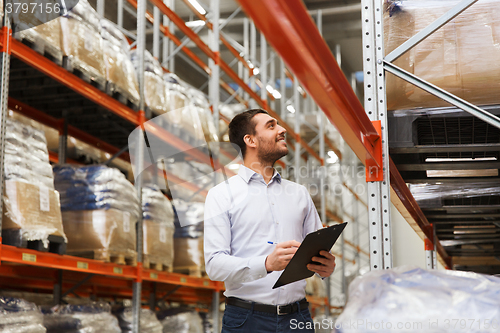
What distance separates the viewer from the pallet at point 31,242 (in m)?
3.39

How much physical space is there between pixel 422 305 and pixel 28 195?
2.92m

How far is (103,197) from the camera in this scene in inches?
171

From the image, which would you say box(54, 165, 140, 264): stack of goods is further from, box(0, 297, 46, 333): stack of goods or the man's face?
the man's face

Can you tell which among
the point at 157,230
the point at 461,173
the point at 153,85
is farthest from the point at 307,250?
the point at 153,85

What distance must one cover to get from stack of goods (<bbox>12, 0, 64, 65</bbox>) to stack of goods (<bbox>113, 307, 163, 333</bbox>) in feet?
7.85

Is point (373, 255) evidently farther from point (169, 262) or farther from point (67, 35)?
point (169, 262)

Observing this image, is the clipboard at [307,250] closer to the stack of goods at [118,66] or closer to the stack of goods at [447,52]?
the stack of goods at [447,52]

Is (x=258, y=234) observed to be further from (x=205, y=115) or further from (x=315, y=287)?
(x=315, y=287)

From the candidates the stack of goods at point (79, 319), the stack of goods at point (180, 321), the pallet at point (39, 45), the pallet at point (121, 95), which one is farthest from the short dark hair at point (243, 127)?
the stack of goods at point (180, 321)

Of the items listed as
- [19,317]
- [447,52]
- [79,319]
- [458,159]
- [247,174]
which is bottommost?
[79,319]

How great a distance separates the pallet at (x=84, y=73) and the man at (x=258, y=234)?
1884mm

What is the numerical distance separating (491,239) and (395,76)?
13.1 ft

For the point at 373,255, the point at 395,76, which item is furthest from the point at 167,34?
the point at 373,255

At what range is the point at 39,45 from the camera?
3766 mm
